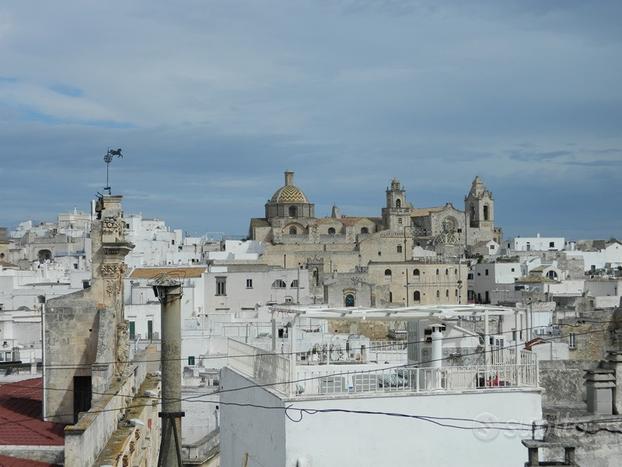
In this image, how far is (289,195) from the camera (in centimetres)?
9288

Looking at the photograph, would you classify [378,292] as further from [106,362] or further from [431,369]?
[431,369]

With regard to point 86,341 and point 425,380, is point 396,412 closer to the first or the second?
point 425,380

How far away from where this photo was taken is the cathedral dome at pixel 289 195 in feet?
304

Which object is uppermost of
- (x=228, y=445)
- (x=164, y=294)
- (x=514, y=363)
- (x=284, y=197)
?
(x=284, y=197)

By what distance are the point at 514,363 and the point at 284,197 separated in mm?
81549

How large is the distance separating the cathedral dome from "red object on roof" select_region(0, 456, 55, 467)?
79.9 meters

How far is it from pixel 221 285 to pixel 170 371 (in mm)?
48647

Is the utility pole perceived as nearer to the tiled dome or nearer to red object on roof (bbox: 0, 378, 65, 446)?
red object on roof (bbox: 0, 378, 65, 446)

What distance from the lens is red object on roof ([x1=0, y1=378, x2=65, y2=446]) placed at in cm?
1380

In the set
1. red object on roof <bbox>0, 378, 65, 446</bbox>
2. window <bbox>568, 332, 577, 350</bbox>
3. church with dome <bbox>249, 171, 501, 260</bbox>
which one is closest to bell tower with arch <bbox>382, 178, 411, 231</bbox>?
church with dome <bbox>249, 171, 501, 260</bbox>

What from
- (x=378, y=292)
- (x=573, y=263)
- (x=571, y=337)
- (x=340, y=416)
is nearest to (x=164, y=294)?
(x=340, y=416)

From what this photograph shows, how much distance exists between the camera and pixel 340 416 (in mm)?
10453

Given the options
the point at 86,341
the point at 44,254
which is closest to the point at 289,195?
the point at 44,254

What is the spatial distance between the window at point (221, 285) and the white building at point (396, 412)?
4723 centimetres
